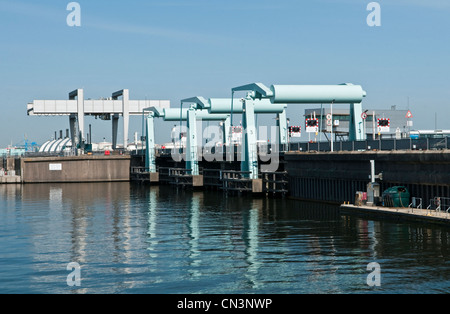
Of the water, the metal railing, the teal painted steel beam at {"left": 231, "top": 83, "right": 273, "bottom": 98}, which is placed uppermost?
the teal painted steel beam at {"left": 231, "top": 83, "right": 273, "bottom": 98}

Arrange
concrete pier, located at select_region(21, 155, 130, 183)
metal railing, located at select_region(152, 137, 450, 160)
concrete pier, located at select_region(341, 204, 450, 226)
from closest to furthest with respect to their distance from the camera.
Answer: concrete pier, located at select_region(341, 204, 450, 226), metal railing, located at select_region(152, 137, 450, 160), concrete pier, located at select_region(21, 155, 130, 183)

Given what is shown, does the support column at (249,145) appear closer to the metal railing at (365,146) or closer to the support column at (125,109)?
the metal railing at (365,146)

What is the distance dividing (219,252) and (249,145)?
44287 millimetres

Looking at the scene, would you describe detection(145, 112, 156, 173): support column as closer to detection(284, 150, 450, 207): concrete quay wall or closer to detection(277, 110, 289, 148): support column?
detection(277, 110, 289, 148): support column

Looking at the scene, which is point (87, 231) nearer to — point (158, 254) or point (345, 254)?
point (158, 254)

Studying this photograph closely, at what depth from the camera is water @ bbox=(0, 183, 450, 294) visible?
31.4m

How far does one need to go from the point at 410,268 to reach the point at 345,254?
17.5ft

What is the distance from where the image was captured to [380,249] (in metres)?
40.2

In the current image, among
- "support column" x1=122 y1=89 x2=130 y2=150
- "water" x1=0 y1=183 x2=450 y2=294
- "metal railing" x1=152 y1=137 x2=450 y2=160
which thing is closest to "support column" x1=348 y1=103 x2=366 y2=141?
"metal railing" x1=152 y1=137 x2=450 y2=160

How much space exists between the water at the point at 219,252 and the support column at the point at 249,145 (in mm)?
15565

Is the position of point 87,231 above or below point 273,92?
below

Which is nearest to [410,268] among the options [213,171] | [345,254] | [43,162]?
[345,254]

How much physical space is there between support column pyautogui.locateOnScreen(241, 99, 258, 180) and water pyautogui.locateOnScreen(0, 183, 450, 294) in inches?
613

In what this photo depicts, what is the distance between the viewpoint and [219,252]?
133 ft
